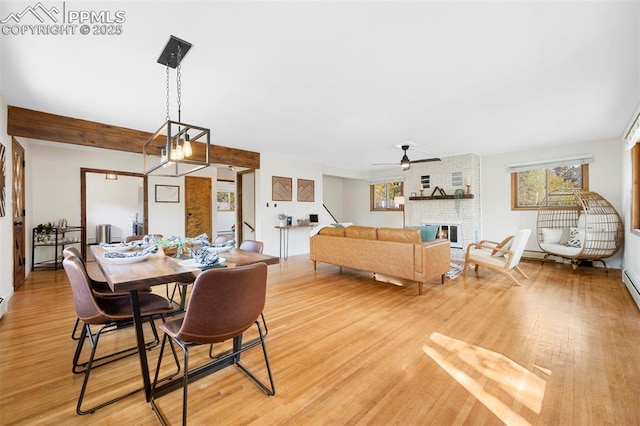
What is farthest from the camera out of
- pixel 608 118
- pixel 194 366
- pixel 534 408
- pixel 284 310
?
pixel 608 118

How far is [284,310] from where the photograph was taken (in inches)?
121

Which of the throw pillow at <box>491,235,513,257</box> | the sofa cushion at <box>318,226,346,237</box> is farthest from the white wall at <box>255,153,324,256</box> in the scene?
the throw pillow at <box>491,235,513,257</box>

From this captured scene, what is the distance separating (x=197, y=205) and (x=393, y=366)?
696 cm

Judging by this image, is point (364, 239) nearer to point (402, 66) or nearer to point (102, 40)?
point (402, 66)


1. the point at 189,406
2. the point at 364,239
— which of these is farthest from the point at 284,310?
the point at 364,239

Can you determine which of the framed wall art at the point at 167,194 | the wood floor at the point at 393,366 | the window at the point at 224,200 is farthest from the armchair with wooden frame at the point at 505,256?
the window at the point at 224,200

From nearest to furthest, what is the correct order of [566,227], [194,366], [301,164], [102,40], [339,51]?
[194,366] → [102,40] → [339,51] → [566,227] → [301,164]

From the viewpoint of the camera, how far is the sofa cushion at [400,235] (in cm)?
374

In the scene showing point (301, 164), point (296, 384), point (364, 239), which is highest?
point (301, 164)

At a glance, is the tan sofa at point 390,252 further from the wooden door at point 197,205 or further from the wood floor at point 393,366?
the wooden door at point 197,205

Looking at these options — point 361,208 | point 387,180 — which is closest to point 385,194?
point 387,180

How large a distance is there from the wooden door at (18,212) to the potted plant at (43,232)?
664 millimetres

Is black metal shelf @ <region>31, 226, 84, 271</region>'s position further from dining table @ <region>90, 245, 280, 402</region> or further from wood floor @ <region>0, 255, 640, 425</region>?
dining table @ <region>90, 245, 280, 402</region>

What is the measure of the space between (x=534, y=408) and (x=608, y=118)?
4.79 metres
